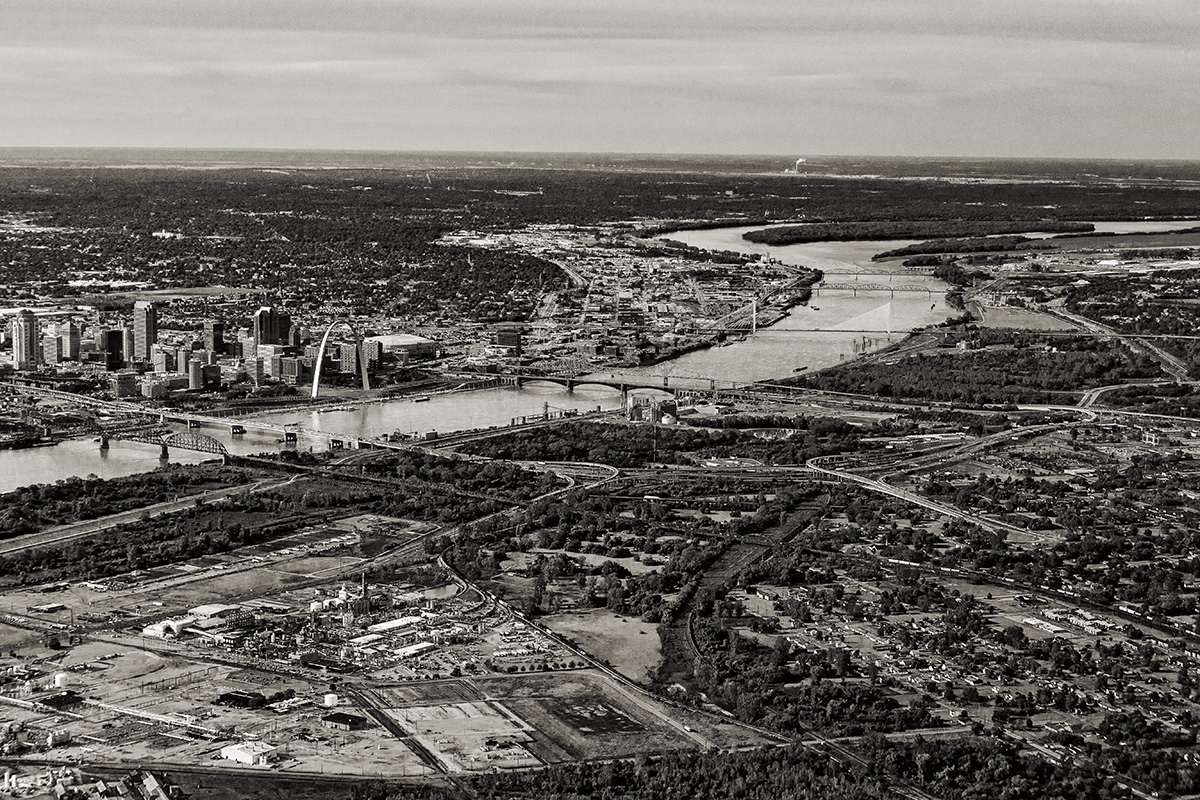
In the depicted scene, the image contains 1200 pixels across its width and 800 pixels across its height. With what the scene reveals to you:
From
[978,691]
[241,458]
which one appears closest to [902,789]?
[978,691]

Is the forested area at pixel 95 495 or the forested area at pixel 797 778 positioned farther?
the forested area at pixel 95 495

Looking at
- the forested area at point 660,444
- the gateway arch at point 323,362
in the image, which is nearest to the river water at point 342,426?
the gateway arch at point 323,362

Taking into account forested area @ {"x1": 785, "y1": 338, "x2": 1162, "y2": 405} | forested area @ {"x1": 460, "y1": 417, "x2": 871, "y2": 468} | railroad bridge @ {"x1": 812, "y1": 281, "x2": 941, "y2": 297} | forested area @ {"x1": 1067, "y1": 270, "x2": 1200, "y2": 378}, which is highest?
forested area @ {"x1": 1067, "y1": 270, "x2": 1200, "y2": 378}

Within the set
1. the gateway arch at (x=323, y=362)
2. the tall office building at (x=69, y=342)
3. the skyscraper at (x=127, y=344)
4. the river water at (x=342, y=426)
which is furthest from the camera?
the skyscraper at (x=127, y=344)

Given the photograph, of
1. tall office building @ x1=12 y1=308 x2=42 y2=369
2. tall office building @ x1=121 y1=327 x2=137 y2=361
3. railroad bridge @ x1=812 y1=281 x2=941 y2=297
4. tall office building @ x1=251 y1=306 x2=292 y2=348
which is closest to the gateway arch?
tall office building @ x1=251 y1=306 x2=292 y2=348

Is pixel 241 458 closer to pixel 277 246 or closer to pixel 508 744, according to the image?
pixel 508 744

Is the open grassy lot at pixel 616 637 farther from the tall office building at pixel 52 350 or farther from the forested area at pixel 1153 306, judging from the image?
the forested area at pixel 1153 306

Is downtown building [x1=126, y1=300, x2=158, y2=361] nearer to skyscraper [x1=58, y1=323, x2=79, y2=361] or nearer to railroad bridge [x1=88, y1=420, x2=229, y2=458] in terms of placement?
skyscraper [x1=58, y1=323, x2=79, y2=361]
